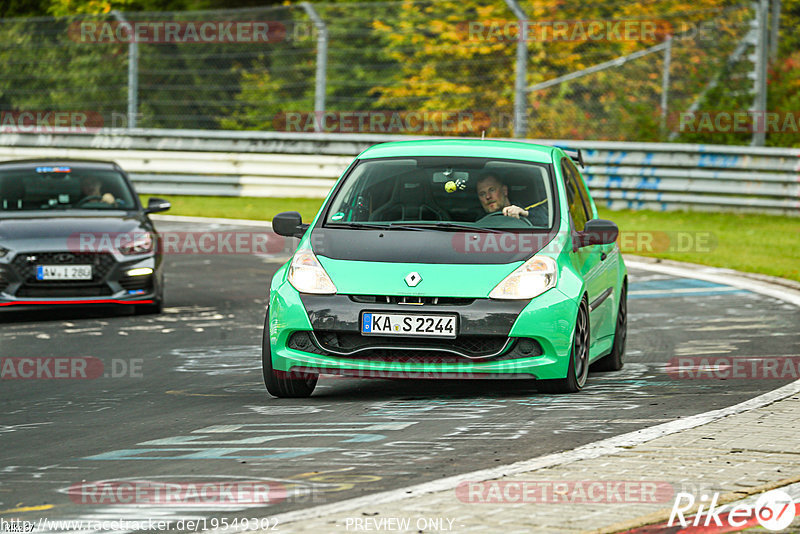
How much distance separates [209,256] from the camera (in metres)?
18.4

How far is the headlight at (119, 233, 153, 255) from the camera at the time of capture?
1291cm

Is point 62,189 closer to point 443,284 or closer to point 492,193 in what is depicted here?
point 492,193

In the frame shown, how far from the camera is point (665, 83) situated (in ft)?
82.0

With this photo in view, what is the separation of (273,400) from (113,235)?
16.6 feet

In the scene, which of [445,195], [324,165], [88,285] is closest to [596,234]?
[445,195]

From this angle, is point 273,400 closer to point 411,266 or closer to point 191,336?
point 411,266

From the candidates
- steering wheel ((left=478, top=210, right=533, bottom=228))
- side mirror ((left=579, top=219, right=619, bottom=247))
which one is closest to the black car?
steering wheel ((left=478, top=210, right=533, bottom=228))

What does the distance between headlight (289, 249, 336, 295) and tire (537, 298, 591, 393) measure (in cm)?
139

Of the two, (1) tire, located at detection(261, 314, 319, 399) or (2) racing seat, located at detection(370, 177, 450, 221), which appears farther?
(2) racing seat, located at detection(370, 177, 450, 221)

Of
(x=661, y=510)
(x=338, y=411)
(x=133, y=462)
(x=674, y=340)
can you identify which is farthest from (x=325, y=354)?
(x=674, y=340)

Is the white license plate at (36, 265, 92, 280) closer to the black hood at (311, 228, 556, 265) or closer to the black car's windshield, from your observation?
the black car's windshield

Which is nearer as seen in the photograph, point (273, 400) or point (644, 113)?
point (273, 400)

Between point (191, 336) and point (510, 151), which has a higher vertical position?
→ point (510, 151)

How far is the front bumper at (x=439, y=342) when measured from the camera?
316 inches
